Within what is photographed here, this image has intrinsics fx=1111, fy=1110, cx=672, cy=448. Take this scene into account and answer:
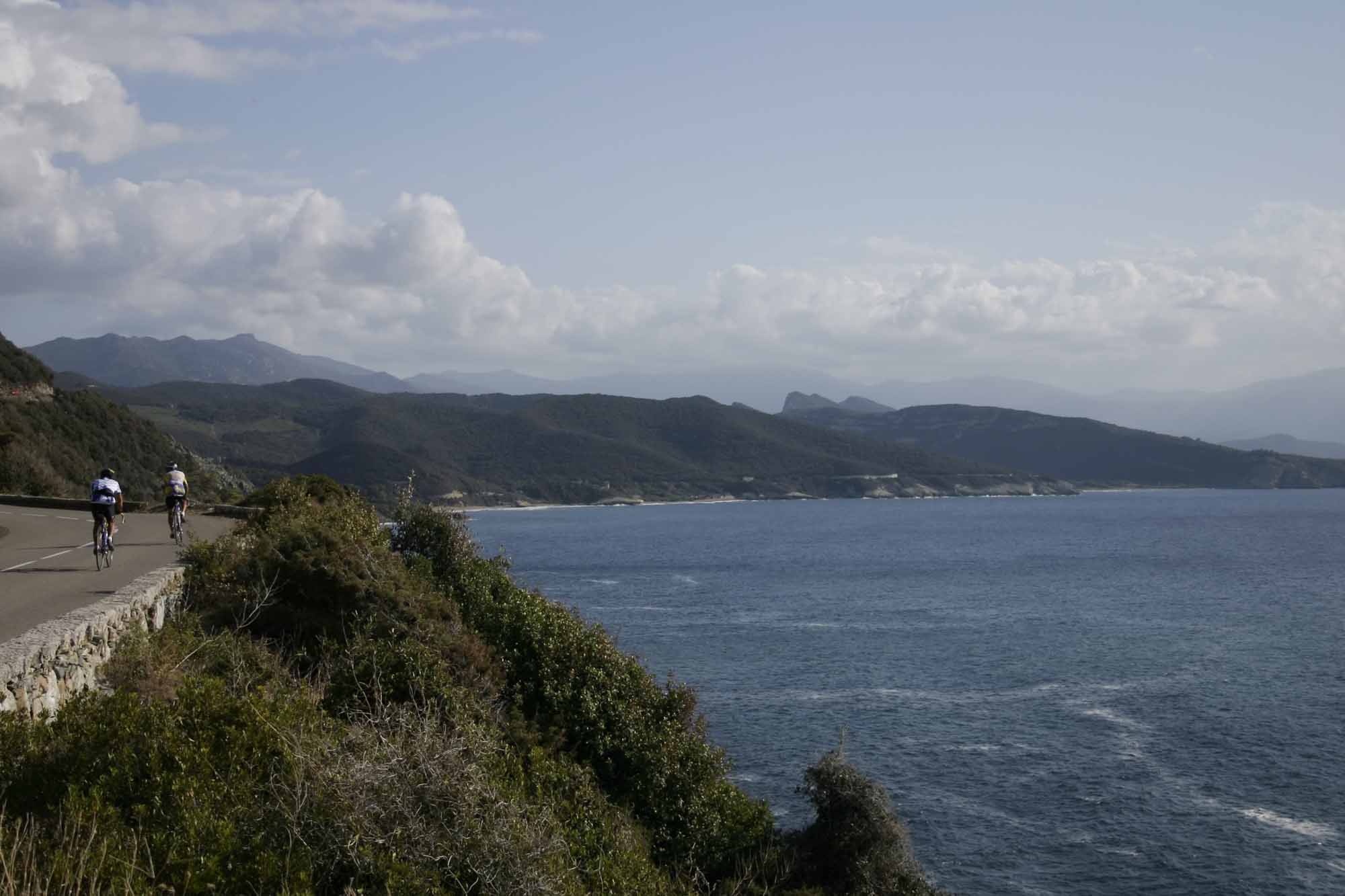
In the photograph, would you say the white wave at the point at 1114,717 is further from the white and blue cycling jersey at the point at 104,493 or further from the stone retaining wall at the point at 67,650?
the stone retaining wall at the point at 67,650

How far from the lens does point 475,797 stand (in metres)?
7.37

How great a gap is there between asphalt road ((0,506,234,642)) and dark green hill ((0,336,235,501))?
30.1 ft

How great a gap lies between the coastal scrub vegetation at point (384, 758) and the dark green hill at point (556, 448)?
339 feet

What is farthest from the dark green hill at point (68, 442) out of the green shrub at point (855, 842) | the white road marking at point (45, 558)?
the green shrub at point (855, 842)

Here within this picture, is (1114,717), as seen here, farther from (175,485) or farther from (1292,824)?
(175,485)

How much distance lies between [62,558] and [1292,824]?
23.2 meters

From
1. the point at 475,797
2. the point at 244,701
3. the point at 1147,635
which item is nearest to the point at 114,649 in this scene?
the point at 244,701

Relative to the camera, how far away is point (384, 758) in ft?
24.1

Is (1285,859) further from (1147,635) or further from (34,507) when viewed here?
(34,507)

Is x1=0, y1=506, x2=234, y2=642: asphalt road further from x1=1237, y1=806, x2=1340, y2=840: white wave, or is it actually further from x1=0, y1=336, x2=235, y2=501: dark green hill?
x1=1237, y1=806, x2=1340, y2=840: white wave

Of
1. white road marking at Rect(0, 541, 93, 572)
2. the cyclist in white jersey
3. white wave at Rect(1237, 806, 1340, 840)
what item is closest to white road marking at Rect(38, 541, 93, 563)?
white road marking at Rect(0, 541, 93, 572)

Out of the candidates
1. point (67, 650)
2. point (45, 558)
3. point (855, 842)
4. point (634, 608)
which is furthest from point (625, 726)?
point (634, 608)

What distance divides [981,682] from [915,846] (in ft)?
50.1

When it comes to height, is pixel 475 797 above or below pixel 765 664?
above
